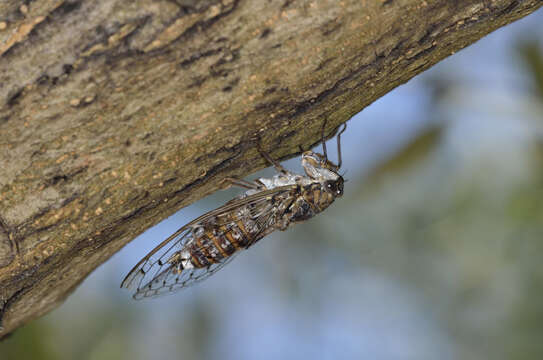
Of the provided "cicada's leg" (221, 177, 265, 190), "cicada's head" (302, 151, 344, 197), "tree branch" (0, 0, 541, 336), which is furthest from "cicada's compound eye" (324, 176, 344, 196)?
"tree branch" (0, 0, 541, 336)

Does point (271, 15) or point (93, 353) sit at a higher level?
point (93, 353)

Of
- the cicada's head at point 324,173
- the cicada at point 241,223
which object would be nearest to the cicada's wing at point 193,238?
the cicada at point 241,223

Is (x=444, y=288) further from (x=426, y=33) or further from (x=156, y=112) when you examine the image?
(x=156, y=112)

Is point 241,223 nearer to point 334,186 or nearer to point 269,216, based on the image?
point 269,216


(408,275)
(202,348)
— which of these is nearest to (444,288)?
(408,275)

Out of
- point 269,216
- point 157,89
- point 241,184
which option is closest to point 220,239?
point 269,216

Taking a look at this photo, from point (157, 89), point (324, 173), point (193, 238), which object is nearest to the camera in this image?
point (157, 89)
